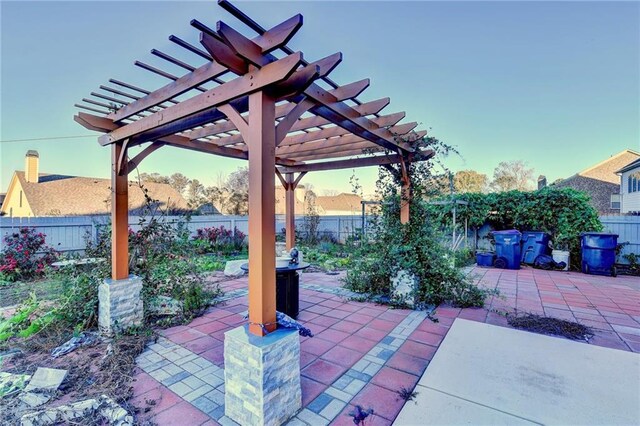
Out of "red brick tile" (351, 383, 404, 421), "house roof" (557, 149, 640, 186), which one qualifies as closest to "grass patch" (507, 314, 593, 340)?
"red brick tile" (351, 383, 404, 421)

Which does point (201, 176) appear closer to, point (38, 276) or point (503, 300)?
point (38, 276)

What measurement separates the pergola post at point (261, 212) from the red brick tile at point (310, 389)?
612mm

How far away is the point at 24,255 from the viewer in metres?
5.98

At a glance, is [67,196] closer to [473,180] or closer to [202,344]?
[202,344]

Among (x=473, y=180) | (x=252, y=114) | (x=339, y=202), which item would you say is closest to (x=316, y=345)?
(x=252, y=114)

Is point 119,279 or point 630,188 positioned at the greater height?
point 630,188

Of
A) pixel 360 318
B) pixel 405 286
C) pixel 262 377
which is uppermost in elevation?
pixel 262 377

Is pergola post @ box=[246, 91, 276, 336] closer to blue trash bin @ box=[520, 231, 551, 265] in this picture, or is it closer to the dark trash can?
the dark trash can

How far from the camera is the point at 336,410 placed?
1.96m

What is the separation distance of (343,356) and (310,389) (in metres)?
0.60

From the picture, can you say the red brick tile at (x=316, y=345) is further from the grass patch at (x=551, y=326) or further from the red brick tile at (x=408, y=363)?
the grass patch at (x=551, y=326)

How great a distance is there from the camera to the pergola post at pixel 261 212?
1.90 m

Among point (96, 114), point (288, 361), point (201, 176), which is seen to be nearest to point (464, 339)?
point (288, 361)

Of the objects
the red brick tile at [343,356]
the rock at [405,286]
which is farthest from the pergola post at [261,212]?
the rock at [405,286]
